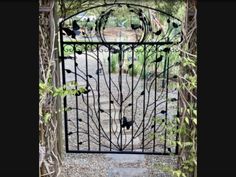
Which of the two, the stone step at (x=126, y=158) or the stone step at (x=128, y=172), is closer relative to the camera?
the stone step at (x=128, y=172)

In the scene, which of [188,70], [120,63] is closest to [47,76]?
[120,63]

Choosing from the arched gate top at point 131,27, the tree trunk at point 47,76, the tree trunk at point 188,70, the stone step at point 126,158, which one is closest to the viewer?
the tree trunk at point 47,76

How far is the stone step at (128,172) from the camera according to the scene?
272cm

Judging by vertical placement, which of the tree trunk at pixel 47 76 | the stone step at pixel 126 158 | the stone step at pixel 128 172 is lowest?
the stone step at pixel 128 172

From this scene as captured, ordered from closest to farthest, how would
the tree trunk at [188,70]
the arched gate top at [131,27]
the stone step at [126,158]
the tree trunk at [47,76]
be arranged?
the tree trunk at [47,76] → the tree trunk at [188,70] → the arched gate top at [131,27] → the stone step at [126,158]

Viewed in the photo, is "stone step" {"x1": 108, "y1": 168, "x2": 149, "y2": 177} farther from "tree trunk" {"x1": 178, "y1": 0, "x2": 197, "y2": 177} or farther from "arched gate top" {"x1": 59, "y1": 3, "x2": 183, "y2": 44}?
"arched gate top" {"x1": 59, "y1": 3, "x2": 183, "y2": 44}

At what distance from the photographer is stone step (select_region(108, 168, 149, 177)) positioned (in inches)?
107

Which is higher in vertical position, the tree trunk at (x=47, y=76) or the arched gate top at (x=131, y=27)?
the arched gate top at (x=131, y=27)

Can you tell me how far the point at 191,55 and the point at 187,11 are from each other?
0.34 metres

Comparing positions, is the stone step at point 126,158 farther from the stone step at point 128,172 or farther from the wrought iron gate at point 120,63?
the stone step at point 128,172

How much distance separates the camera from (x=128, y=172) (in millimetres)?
2756

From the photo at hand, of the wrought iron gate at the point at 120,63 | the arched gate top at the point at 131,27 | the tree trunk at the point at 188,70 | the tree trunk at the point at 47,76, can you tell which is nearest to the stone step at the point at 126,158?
the wrought iron gate at the point at 120,63

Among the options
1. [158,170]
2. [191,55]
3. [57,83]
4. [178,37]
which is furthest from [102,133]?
[191,55]

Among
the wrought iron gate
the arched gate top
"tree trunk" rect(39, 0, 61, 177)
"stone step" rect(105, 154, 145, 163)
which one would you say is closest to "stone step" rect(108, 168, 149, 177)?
"stone step" rect(105, 154, 145, 163)
